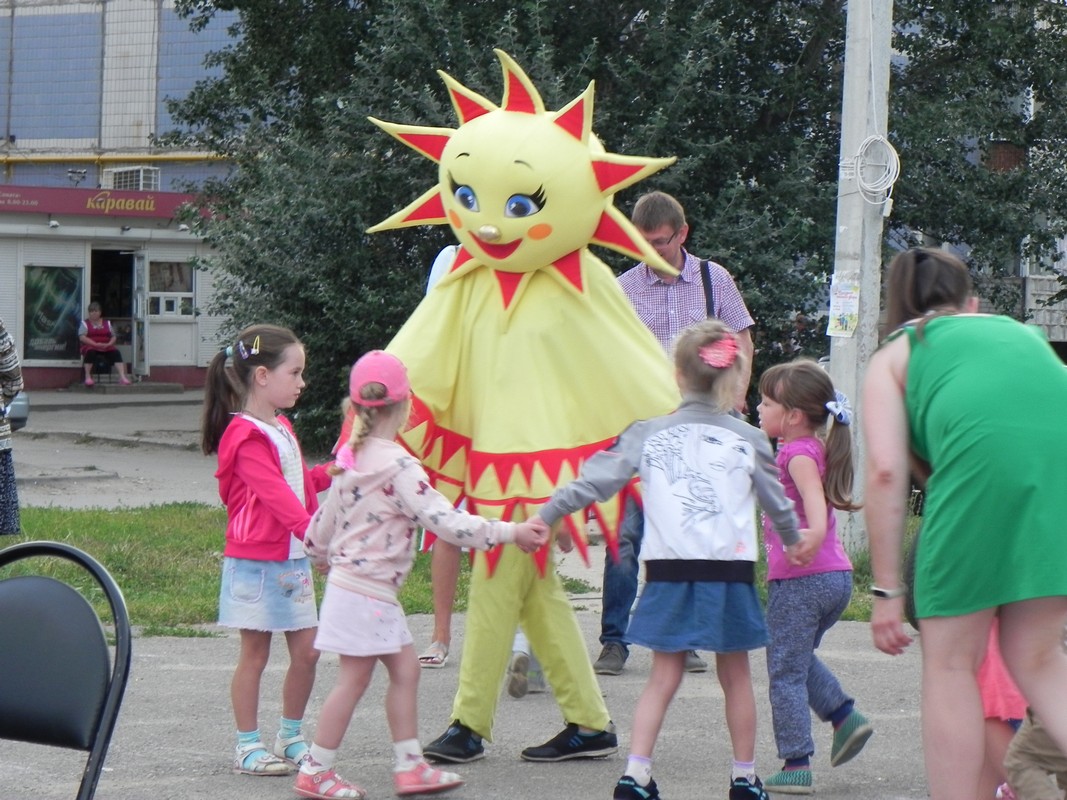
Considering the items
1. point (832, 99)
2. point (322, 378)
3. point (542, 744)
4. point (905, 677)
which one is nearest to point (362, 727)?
point (542, 744)

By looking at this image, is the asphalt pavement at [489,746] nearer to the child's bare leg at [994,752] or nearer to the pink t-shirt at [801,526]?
the child's bare leg at [994,752]

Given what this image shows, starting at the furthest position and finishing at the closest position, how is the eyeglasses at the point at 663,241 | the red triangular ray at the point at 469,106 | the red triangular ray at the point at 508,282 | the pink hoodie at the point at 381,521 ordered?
the eyeglasses at the point at 663,241, the red triangular ray at the point at 469,106, the red triangular ray at the point at 508,282, the pink hoodie at the point at 381,521

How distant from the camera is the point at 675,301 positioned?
593cm

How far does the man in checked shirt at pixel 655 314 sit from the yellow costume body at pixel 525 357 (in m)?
0.97

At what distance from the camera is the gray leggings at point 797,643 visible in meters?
4.50

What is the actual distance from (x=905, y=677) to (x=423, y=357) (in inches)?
105

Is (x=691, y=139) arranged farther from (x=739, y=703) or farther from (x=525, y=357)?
(x=739, y=703)

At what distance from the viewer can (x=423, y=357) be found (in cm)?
483

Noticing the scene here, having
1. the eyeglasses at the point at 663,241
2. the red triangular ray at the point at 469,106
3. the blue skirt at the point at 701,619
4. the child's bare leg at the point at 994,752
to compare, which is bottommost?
the child's bare leg at the point at 994,752

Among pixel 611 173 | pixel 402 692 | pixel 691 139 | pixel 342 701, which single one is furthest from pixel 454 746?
pixel 691 139

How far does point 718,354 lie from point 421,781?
5.08ft

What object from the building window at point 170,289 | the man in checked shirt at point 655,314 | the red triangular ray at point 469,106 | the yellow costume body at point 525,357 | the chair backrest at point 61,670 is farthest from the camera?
the building window at point 170,289

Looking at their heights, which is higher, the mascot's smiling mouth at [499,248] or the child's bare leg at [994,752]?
the mascot's smiling mouth at [499,248]

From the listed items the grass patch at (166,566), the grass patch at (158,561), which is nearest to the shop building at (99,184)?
the grass patch at (158,561)
